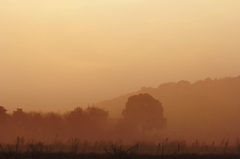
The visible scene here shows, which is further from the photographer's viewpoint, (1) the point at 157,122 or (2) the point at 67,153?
(1) the point at 157,122

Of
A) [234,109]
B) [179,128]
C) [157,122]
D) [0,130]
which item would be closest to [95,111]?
[157,122]

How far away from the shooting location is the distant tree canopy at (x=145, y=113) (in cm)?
11494

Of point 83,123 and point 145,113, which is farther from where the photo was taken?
point 145,113

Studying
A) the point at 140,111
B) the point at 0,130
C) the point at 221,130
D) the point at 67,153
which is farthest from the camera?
the point at 221,130

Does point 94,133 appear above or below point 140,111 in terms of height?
below

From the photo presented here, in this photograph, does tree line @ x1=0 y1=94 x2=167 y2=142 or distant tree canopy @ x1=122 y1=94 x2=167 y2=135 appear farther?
distant tree canopy @ x1=122 y1=94 x2=167 y2=135

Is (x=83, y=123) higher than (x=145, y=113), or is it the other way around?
(x=145, y=113)

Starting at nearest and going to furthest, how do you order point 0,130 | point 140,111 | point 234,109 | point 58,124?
point 0,130
point 58,124
point 140,111
point 234,109

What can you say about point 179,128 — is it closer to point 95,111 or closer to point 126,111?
point 126,111

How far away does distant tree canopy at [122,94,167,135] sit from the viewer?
114938mm

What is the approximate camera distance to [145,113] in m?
116

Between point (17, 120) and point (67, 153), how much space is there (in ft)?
231

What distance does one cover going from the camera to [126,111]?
11938 cm

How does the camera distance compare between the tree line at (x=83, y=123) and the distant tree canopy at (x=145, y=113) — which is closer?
the tree line at (x=83, y=123)
